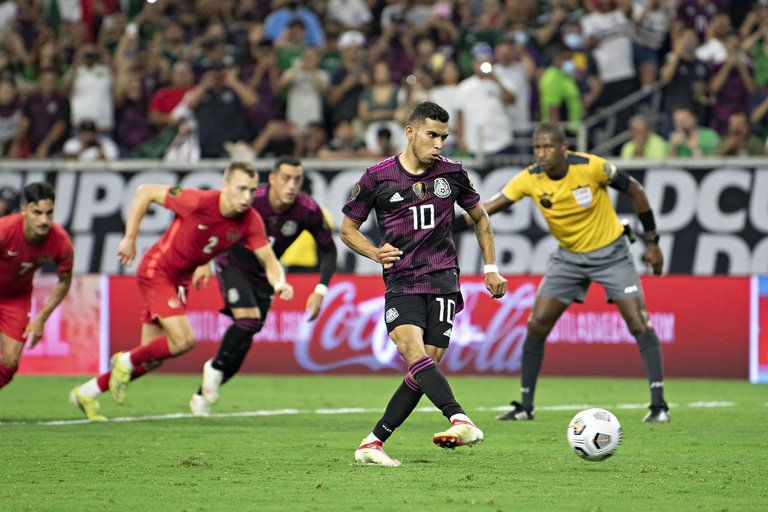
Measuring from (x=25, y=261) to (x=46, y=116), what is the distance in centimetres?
1073

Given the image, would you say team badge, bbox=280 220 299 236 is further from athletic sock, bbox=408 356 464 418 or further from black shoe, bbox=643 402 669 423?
athletic sock, bbox=408 356 464 418

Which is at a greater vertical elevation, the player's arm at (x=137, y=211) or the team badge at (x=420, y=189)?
the team badge at (x=420, y=189)

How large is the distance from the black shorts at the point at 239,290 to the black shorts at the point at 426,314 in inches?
151

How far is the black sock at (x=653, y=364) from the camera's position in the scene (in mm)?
11609

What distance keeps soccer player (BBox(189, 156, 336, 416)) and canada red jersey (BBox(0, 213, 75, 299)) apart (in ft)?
4.21

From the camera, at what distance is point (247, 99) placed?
20188 millimetres

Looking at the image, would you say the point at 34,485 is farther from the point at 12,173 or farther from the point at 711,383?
the point at 12,173

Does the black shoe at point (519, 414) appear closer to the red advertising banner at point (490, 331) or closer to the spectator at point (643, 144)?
the red advertising banner at point (490, 331)

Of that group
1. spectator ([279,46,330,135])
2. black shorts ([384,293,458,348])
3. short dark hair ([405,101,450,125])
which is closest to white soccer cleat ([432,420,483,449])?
black shorts ([384,293,458,348])

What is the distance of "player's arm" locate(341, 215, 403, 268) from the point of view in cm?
841

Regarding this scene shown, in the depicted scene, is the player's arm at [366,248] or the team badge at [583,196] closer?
the player's arm at [366,248]

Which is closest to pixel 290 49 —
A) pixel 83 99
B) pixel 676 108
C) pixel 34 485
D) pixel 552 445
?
pixel 83 99

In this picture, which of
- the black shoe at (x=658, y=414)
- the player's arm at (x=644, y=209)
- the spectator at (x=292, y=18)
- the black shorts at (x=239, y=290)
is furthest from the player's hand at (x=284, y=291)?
the spectator at (x=292, y=18)

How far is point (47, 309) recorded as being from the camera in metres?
11.3
